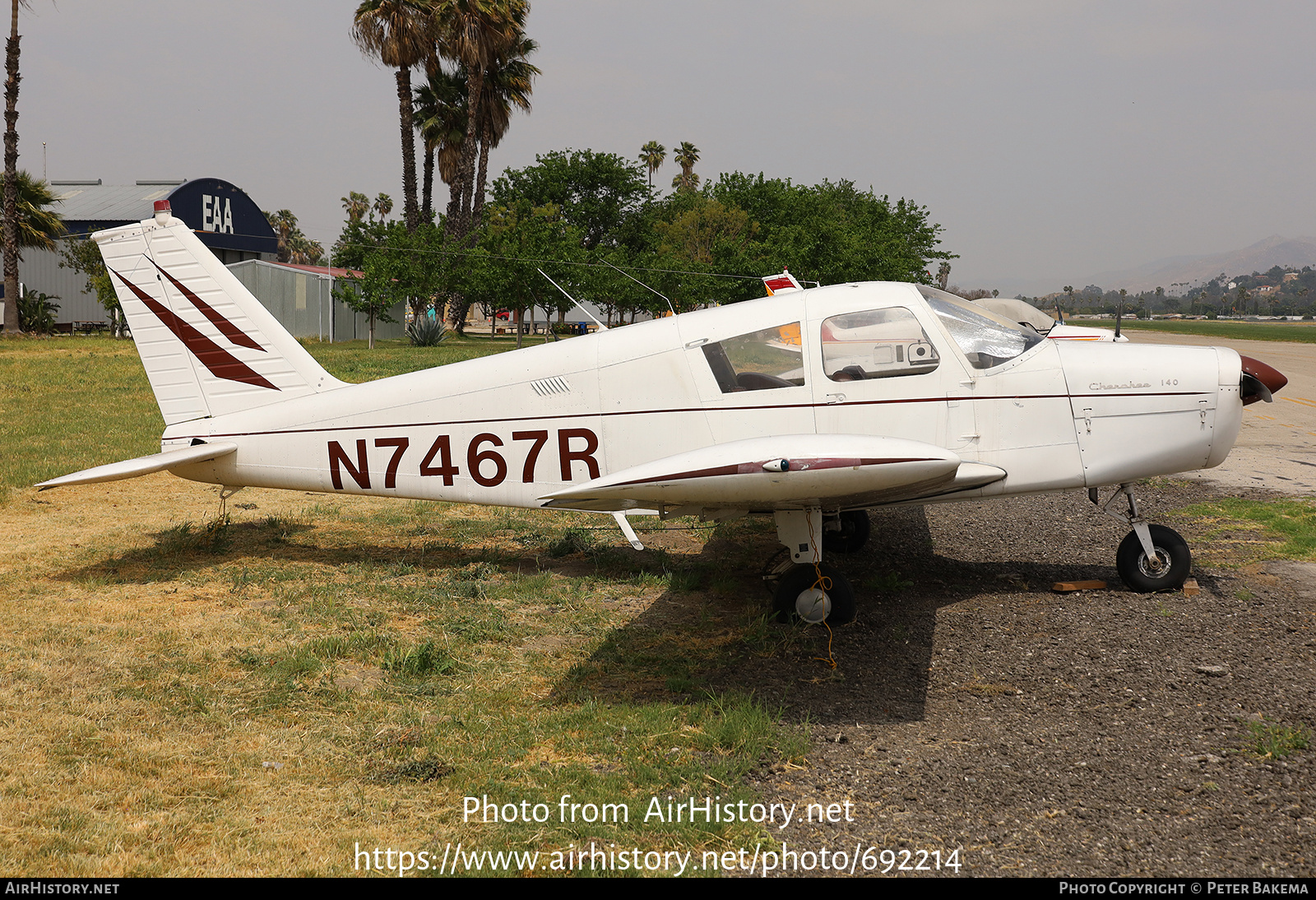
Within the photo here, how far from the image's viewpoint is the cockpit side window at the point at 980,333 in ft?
19.9

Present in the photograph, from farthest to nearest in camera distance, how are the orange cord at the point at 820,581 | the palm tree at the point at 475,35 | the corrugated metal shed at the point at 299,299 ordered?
the palm tree at the point at 475,35 → the corrugated metal shed at the point at 299,299 → the orange cord at the point at 820,581

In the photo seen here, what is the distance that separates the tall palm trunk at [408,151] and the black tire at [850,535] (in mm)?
40373

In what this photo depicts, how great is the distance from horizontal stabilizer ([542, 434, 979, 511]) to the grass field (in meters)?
1.17

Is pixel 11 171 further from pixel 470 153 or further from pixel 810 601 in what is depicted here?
pixel 810 601

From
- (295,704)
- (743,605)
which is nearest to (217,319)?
(295,704)

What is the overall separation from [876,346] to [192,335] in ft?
18.9

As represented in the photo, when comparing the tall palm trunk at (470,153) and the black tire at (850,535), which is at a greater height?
the tall palm trunk at (470,153)

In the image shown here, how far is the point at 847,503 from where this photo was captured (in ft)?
19.0

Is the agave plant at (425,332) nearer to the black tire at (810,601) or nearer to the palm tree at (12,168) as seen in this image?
the palm tree at (12,168)

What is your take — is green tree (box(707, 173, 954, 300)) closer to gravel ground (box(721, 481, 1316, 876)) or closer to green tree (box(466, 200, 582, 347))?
green tree (box(466, 200, 582, 347))

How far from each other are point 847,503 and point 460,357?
959 inches

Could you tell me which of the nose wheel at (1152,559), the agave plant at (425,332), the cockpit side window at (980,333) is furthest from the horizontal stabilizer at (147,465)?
the agave plant at (425,332)

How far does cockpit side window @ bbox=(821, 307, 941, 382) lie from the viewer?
6.04 metres

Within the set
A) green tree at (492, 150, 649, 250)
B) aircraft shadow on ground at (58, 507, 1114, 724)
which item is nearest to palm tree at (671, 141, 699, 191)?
green tree at (492, 150, 649, 250)
